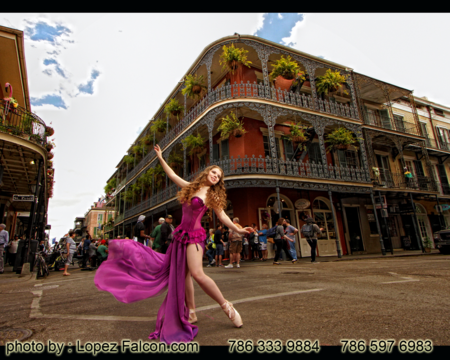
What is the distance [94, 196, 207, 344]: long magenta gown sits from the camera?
2350 mm

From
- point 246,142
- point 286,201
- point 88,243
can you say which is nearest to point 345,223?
point 286,201

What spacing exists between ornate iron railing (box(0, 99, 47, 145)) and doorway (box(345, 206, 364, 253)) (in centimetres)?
1624

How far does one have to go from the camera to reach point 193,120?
14602 millimetres

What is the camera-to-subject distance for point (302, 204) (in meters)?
13.8

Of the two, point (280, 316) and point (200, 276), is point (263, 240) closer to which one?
point (280, 316)

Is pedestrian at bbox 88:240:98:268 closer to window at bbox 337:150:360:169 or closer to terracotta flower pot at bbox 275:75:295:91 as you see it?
terracotta flower pot at bbox 275:75:295:91

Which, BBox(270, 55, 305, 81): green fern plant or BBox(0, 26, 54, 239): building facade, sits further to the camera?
BBox(270, 55, 305, 81): green fern plant

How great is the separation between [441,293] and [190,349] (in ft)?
11.7

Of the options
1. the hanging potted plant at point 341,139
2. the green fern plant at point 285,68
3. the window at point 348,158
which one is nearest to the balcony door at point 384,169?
the window at point 348,158

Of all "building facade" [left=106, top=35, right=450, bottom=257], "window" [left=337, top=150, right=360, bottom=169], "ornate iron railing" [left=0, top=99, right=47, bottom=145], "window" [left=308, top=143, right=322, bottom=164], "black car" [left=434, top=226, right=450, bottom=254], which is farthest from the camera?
"window" [left=337, top=150, right=360, bottom=169]

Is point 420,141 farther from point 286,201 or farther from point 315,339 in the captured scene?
point 315,339

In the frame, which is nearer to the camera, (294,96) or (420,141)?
(294,96)

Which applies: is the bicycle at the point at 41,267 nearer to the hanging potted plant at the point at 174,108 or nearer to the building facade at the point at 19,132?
the building facade at the point at 19,132

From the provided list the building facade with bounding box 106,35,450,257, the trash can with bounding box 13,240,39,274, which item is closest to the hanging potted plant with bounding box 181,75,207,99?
the building facade with bounding box 106,35,450,257
